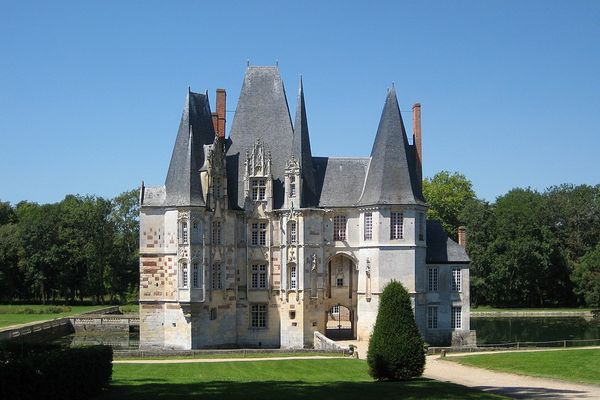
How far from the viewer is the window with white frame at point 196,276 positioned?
3994 cm

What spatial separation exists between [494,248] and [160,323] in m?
42.9

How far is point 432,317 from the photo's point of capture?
42.3 meters

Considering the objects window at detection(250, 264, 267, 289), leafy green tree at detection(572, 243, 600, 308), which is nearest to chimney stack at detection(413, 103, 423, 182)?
window at detection(250, 264, 267, 289)

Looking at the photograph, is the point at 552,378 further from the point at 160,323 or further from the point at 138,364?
the point at 160,323

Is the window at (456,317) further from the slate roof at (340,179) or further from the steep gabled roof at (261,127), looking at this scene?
the steep gabled roof at (261,127)

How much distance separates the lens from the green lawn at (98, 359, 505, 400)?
711 inches

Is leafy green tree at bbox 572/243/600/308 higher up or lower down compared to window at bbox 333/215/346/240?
lower down

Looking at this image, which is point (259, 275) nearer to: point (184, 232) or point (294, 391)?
point (184, 232)

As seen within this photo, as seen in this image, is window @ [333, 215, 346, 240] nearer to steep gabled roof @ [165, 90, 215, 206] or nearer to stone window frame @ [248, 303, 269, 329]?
stone window frame @ [248, 303, 269, 329]

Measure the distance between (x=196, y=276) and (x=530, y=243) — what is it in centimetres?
4314

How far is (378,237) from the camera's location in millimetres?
41250

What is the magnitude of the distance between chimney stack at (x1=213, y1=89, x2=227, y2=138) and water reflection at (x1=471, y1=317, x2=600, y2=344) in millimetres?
20540

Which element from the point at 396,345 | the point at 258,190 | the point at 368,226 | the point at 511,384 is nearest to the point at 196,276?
the point at 258,190

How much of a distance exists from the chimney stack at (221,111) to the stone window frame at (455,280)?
15.9 meters
